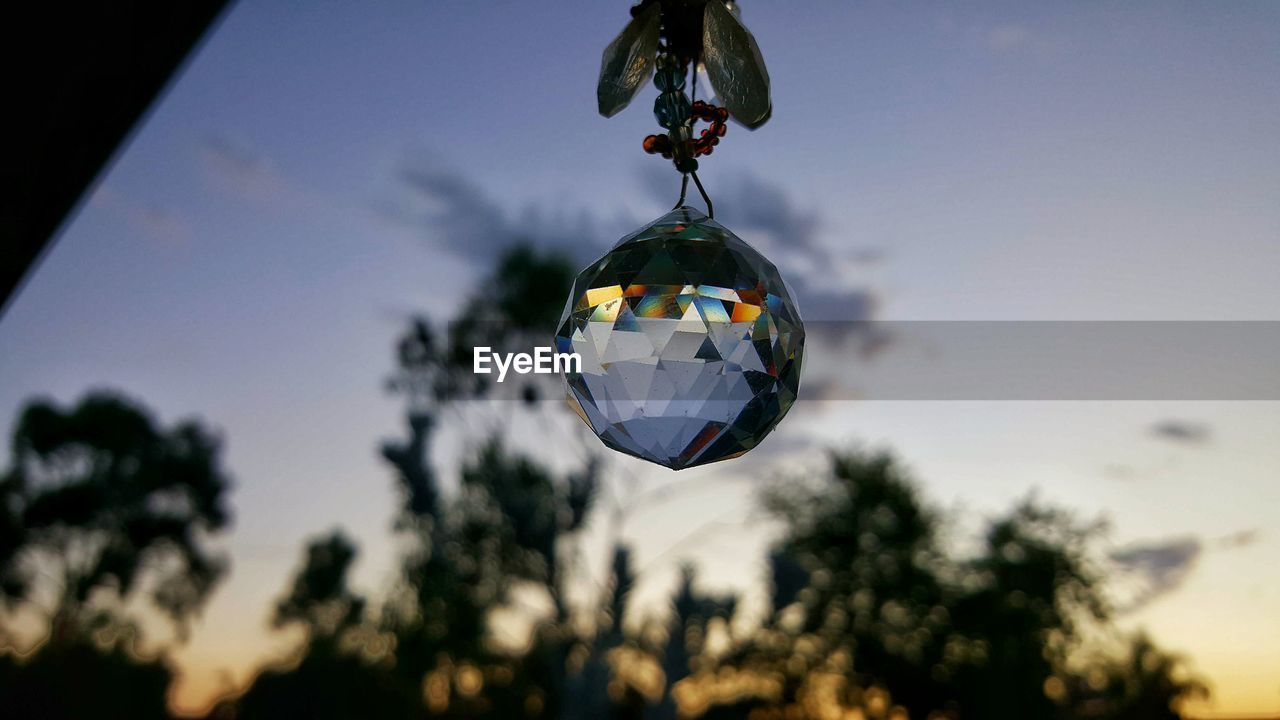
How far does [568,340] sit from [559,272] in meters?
9.24

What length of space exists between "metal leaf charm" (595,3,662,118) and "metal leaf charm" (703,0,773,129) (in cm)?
4

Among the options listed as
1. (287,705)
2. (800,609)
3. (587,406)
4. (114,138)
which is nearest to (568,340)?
(587,406)

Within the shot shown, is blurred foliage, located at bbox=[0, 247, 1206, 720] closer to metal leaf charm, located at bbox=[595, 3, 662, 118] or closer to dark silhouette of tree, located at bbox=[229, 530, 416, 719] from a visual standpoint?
dark silhouette of tree, located at bbox=[229, 530, 416, 719]

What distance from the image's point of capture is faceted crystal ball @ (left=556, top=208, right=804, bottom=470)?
0.54 metres

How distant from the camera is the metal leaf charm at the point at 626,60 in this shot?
2.04 ft

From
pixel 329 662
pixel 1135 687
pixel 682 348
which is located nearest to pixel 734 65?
pixel 682 348

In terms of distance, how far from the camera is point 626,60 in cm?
63

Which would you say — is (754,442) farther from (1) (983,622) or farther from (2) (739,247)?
(1) (983,622)

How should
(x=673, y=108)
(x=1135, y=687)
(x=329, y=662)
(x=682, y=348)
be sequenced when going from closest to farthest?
(x=682, y=348) < (x=673, y=108) < (x=329, y=662) < (x=1135, y=687)

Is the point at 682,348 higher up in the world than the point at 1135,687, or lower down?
lower down

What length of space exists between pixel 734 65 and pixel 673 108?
57mm

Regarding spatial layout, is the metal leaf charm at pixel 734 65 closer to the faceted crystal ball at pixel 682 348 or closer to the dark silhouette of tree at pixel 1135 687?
the faceted crystal ball at pixel 682 348

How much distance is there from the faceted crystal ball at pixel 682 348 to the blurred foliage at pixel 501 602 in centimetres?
829

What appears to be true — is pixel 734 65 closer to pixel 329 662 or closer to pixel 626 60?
pixel 626 60
